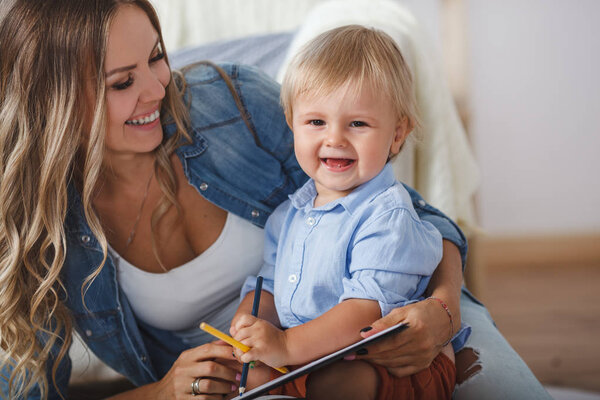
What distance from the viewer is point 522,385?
3.35 feet

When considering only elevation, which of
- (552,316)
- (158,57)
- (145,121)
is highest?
(158,57)

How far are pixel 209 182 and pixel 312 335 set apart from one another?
465mm

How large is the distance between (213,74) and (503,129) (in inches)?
75.9

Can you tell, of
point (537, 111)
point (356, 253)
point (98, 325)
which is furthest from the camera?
point (537, 111)

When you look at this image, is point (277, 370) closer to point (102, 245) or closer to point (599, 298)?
point (102, 245)

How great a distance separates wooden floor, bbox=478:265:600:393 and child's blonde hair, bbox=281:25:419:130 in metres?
0.94

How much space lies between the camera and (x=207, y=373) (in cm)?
108

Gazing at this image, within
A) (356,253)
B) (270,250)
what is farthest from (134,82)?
(356,253)

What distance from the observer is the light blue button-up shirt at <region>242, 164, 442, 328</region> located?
973 millimetres

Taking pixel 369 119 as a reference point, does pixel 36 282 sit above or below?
below

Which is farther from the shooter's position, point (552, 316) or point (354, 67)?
point (552, 316)

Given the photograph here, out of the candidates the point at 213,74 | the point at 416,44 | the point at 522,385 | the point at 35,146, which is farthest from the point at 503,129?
the point at 35,146

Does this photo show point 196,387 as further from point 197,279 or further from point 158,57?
point 158,57

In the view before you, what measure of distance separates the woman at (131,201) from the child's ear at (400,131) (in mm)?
Answer: 199
